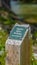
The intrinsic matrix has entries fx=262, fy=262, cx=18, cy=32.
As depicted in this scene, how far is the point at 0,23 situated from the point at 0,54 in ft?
14.6

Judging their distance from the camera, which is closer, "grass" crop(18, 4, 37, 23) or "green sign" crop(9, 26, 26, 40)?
"green sign" crop(9, 26, 26, 40)

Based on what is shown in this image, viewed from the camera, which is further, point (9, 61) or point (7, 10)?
point (7, 10)

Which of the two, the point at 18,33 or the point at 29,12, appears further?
the point at 29,12

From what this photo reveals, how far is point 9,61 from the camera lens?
3.44 meters

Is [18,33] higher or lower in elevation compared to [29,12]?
lower

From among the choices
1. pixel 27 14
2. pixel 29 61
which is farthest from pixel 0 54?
pixel 27 14

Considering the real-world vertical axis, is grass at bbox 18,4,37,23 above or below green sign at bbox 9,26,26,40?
above

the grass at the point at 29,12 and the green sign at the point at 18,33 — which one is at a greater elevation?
the grass at the point at 29,12

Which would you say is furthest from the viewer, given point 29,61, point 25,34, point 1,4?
point 1,4

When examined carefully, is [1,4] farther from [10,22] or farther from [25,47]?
[25,47]

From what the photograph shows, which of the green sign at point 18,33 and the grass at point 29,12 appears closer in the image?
the green sign at point 18,33

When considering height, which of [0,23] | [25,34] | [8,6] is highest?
[8,6]

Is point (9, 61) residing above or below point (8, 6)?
below

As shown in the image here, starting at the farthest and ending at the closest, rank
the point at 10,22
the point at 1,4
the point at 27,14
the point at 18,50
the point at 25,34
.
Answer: the point at 27,14
the point at 1,4
the point at 10,22
the point at 25,34
the point at 18,50
